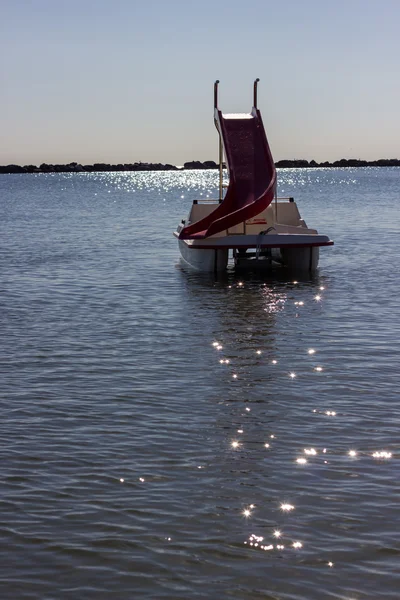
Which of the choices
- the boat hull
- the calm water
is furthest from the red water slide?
the calm water

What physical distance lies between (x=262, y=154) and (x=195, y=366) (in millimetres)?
18244

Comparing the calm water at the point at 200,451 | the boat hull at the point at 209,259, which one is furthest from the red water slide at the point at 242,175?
the calm water at the point at 200,451

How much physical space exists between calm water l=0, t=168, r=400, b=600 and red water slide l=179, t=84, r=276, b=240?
6.22m

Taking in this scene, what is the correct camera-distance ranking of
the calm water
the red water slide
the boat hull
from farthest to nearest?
the boat hull, the red water slide, the calm water

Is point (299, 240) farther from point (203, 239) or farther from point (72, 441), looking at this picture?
point (72, 441)

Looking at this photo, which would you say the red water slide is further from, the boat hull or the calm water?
the calm water

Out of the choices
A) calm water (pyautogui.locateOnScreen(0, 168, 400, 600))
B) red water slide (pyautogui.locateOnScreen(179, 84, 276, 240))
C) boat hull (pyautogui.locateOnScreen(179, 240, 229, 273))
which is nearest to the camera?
calm water (pyautogui.locateOnScreen(0, 168, 400, 600))

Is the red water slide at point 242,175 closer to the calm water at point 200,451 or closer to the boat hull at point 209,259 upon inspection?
the boat hull at point 209,259

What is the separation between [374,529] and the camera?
8.77 meters

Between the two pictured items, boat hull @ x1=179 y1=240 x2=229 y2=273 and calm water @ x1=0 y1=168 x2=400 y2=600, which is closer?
calm water @ x1=0 y1=168 x2=400 y2=600

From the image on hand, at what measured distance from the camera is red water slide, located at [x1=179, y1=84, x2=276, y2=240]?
3020 centimetres

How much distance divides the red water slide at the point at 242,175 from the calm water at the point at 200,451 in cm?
622

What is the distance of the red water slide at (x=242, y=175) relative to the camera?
99.1 feet

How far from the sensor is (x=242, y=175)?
32.4m
